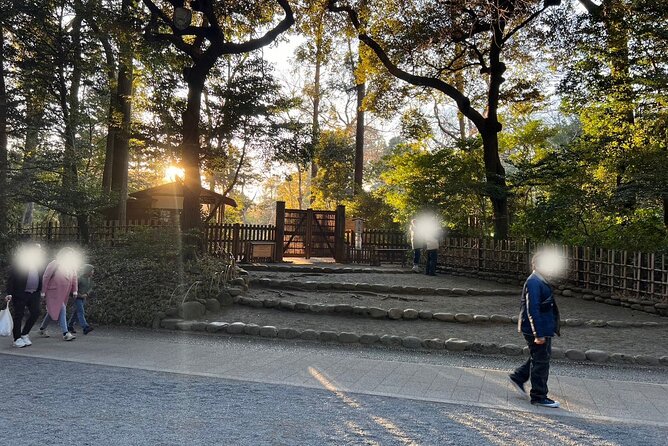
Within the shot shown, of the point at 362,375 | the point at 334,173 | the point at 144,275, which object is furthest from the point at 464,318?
the point at 334,173

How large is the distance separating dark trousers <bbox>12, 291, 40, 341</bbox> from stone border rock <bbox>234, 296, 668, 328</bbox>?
415 centimetres

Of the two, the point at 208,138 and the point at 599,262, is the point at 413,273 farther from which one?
the point at 208,138

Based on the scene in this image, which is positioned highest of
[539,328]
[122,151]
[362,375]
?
[122,151]

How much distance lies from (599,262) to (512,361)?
19.0 feet

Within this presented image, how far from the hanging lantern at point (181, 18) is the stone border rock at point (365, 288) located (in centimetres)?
686

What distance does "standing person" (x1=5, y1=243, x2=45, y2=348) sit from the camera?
310 inches

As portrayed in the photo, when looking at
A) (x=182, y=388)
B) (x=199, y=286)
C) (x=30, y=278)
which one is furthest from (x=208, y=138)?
(x=182, y=388)

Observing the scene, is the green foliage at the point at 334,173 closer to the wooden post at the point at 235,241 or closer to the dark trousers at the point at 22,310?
the wooden post at the point at 235,241

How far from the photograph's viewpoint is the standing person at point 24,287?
25.8 feet

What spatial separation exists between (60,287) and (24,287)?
540mm

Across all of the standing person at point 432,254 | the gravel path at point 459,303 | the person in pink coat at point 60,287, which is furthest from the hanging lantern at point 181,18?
the standing person at point 432,254

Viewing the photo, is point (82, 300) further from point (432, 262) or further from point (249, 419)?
point (432, 262)

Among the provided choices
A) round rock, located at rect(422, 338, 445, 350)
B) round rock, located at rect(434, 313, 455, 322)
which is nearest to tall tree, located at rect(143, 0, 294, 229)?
round rock, located at rect(434, 313, 455, 322)

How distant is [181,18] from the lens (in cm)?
1299
